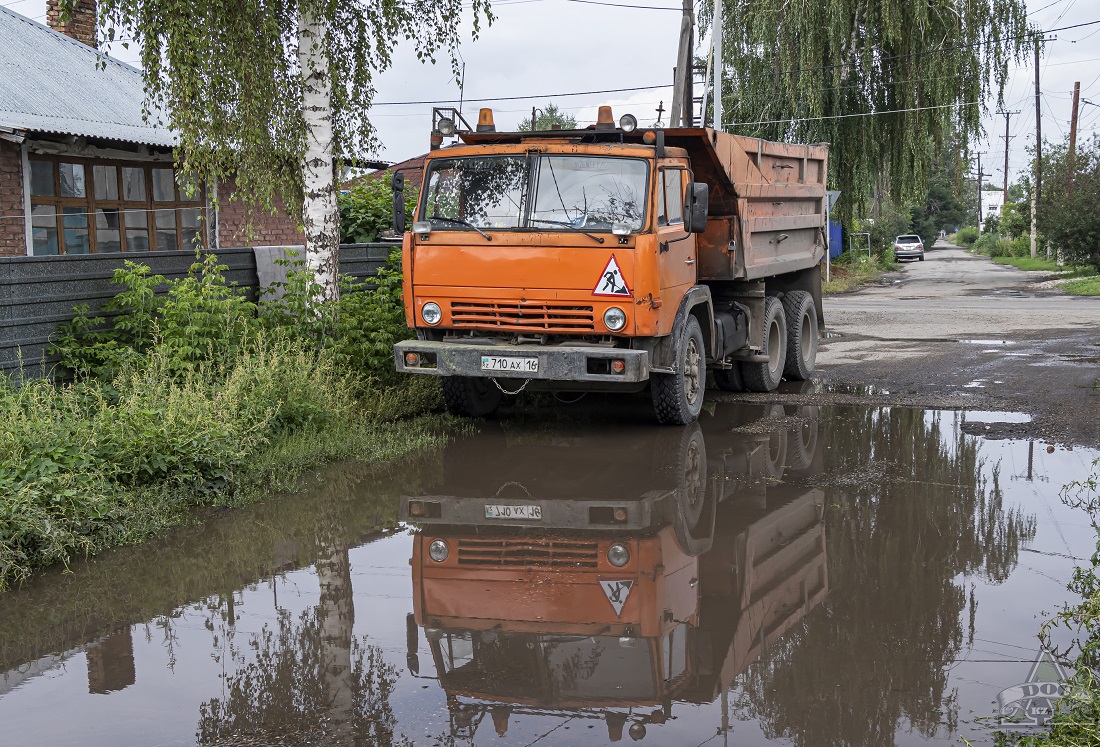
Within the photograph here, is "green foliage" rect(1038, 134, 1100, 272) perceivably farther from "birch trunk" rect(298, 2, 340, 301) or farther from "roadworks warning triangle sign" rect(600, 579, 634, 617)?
"roadworks warning triangle sign" rect(600, 579, 634, 617)

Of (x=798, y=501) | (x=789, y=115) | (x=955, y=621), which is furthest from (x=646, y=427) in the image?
(x=789, y=115)

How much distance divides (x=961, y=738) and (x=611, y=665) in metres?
1.49

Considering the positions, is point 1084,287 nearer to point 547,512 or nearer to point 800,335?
point 800,335

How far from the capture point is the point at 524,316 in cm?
963

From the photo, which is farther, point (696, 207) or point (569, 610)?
point (696, 207)

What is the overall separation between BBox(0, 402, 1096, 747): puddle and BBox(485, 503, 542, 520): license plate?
0.08 feet

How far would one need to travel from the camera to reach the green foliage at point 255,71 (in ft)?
33.1

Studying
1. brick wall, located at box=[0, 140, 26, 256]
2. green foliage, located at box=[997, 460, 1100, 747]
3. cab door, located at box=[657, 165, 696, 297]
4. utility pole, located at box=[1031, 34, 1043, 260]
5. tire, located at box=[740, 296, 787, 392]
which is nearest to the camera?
green foliage, located at box=[997, 460, 1100, 747]

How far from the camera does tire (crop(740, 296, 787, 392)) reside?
12.9 metres

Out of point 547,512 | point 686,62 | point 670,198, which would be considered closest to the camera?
point 547,512

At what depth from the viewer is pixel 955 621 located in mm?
5406

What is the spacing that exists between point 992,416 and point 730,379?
321cm

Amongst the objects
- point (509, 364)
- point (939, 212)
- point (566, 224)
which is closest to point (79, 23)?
point (566, 224)

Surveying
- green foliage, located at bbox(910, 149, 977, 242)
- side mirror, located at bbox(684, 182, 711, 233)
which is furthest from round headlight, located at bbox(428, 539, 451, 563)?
green foliage, located at bbox(910, 149, 977, 242)
